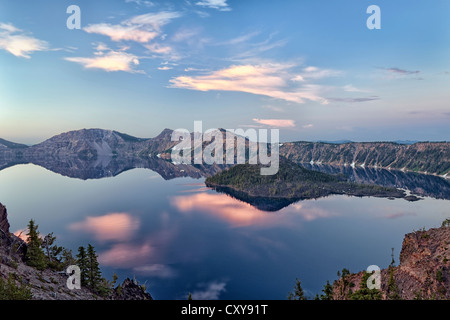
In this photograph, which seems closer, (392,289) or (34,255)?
(392,289)

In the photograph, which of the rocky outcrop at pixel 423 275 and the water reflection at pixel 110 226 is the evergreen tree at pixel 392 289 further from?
the water reflection at pixel 110 226

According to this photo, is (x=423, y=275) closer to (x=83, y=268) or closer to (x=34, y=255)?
(x=83, y=268)

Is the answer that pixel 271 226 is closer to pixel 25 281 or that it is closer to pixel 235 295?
pixel 235 295

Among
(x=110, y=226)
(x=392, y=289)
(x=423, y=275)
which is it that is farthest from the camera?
(x=110, y=226)

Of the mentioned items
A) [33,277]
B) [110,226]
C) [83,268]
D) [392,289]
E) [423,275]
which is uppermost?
[33,277]

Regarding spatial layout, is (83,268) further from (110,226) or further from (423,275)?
(110,226)

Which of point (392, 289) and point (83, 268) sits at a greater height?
point (83, 268)

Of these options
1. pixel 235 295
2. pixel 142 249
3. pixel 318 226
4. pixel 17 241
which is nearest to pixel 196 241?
pixel 142 249

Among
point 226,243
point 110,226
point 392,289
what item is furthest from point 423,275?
point 110,226

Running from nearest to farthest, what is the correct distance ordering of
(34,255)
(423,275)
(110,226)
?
(423,275)
(34,255)
(110,226)
